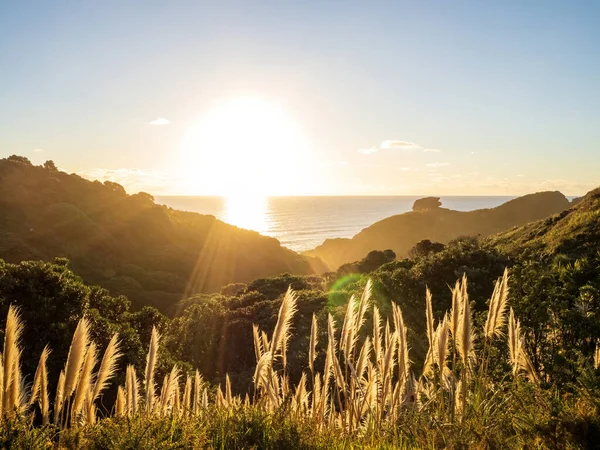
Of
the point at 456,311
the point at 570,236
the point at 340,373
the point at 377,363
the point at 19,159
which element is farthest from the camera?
the point at 19,159

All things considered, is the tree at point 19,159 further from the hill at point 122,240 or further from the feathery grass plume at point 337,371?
the feathery grass plume at point 337,371

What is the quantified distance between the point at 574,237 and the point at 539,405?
14941 mm

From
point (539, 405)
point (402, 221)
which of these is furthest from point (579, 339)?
point (402, 221)

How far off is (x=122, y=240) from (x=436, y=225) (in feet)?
245

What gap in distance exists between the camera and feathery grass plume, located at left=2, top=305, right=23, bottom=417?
270 centimetres

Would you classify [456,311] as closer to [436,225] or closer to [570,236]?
[570,236]

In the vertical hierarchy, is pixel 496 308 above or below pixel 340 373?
above

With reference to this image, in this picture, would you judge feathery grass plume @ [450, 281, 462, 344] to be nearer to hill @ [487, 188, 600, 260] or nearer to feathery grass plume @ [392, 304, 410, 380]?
feathery grass plume @ [392, 304, 410, 380]

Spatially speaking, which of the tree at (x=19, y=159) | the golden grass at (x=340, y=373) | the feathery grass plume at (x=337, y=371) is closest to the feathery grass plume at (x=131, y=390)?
the golden grass at (x=340, y=373)

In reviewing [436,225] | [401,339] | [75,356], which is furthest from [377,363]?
[436,225]

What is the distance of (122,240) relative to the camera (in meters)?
50.8

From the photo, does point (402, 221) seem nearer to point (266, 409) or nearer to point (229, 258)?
point (229, 258)

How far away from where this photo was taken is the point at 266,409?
425cm

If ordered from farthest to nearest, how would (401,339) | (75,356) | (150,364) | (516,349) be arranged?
(150,364), (516,349), (401,339), (75,356)
